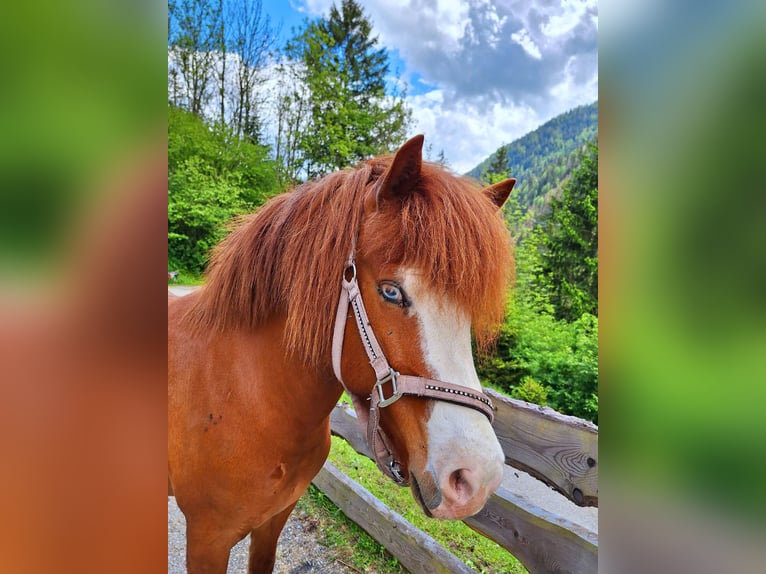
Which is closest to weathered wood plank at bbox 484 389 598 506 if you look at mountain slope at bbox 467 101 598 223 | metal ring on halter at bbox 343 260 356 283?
metal ring on halter at bbox 343 260 356 283

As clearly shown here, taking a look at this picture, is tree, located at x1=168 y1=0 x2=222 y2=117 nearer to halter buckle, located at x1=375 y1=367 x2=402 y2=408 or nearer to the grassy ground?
halter buckle, located at x1=375 y1=367 x2=402 y2=408

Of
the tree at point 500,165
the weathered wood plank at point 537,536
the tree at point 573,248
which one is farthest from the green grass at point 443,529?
the tree at point 500,165

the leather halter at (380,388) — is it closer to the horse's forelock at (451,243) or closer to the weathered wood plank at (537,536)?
the horse's forelock at (451,243)

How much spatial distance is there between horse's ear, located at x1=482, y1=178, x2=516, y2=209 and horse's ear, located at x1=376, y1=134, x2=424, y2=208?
0.30 metres

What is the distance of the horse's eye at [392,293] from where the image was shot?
888mm

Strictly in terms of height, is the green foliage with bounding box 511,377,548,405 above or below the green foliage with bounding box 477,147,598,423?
below

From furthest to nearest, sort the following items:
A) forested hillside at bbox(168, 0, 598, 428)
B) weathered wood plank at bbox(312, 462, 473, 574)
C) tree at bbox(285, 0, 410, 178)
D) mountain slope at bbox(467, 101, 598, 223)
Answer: mountain slope at bbox(467, 101, 598, 223)
tree at bbox(285, 0, 410, 178)
weathered wood plank at bbox(312, 462, 473, 574)
forested hillside at bbox(168, 0, 598, 428)

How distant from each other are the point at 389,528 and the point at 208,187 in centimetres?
193

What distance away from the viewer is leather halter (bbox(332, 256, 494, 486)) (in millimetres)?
833

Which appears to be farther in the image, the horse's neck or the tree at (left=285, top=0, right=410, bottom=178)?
the tree at (left=285, top=0, right=410, bottom=178)

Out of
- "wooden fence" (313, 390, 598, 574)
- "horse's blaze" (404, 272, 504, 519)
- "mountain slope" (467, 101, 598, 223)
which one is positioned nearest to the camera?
"horse's blaze" (404, 272, 504, 519)

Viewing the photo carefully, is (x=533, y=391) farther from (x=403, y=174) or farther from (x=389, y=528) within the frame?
(x=403, y=174)
